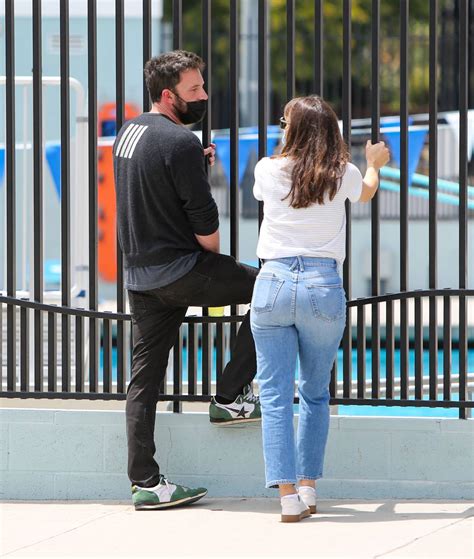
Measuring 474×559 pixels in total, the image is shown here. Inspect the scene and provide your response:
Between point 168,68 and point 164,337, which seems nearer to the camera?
point 168,68

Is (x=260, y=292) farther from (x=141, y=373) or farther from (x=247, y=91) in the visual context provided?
(x=247, y=91)

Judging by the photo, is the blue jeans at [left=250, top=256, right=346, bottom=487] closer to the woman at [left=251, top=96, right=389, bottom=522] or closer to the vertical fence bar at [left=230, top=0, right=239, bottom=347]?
the woman at [left=251, top=96, right=389, bottom=522]

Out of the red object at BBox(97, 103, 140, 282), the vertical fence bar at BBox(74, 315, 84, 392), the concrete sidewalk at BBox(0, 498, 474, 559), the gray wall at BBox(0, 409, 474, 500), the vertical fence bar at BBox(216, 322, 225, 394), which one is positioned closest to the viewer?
Result: the concrete sidewalk at BBox(0, 498, 474, 559)

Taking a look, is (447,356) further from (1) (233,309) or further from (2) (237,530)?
(2) (237,530)

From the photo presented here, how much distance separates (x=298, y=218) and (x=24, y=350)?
1.74 m

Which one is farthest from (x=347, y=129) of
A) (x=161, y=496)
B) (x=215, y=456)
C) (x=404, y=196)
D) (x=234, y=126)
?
(x=161, y=496)

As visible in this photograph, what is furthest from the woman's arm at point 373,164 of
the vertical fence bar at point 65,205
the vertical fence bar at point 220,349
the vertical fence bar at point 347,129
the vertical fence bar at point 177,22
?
the vertical fence bar at point 65,205

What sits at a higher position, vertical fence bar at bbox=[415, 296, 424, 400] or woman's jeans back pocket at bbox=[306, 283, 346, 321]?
woman's jeans back pocket at bbox=[306, 283, 346, 321]

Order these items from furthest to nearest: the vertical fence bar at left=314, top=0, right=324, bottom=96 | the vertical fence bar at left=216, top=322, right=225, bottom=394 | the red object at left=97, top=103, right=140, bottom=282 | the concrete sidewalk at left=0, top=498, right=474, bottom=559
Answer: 1. the red object at left=97, top=103, right=140, bottom=282
2. the vertical fence bar at left=216, top=322, right=225, bottom=394
3. the vertical fence bar at left=314, top=0, right=324, bottom=96
4. the concrete sidewalk at left=0, top=498, right=474, bottom=559

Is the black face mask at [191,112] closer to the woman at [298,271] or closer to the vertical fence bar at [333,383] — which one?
the woman at [298,271]

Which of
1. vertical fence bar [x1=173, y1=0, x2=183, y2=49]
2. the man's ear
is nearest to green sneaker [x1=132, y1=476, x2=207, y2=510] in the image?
the man's ear

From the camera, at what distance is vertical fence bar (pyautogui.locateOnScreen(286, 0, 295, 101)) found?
568cm

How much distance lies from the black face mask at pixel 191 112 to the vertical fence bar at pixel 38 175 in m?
0.88

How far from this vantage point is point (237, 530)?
5.10m
